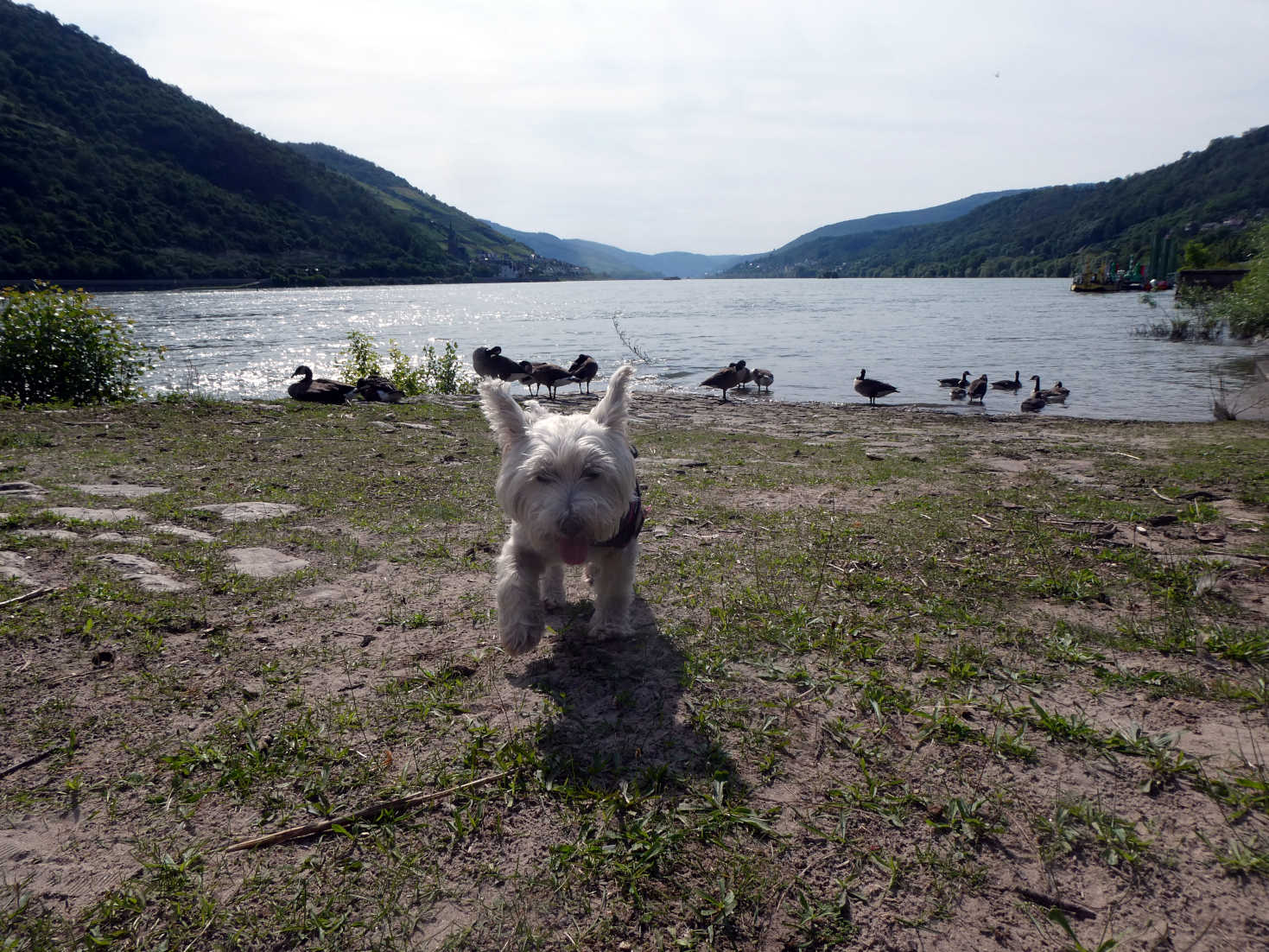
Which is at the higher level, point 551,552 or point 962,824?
point 551,552

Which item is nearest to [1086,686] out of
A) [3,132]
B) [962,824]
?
[962,824]

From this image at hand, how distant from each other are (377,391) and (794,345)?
2635cm

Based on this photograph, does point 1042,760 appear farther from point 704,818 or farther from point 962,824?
point 704,818

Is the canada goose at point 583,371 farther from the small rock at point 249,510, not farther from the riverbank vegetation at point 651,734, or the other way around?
the riverbank vegetation at point 651,734

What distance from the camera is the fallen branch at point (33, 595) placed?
429cm

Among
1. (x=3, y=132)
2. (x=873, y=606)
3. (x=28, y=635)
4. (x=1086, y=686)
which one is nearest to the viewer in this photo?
(x=1086, y=686)

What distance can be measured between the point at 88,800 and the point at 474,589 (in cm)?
270

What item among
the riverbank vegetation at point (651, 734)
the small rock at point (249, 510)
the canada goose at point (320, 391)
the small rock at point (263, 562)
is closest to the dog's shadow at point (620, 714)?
the riverbank vegetation at point (651, 734)

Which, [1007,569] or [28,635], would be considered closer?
[28,635]

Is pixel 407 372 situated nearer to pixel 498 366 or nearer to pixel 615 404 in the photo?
pixel 498 366

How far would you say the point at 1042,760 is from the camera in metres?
3.11

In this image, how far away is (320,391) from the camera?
52.7 ft

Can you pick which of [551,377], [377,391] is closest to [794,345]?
[551,377]

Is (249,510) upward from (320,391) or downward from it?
downward
